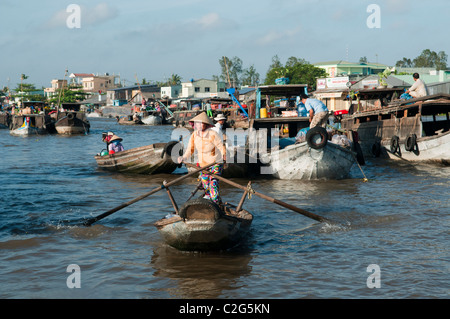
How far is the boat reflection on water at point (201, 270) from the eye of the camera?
Result: 550 cm

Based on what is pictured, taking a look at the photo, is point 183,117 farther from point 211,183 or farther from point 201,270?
point 201,270

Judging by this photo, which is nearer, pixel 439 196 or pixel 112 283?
pixel 112 283

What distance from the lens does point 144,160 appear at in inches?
566

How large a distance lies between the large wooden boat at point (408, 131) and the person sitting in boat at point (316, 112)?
4.29m

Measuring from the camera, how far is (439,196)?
35.2 ft

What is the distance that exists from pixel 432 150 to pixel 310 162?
16.0ft

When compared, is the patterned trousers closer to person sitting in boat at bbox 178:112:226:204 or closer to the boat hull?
person sitting in boat at bbox 178:112:226:204

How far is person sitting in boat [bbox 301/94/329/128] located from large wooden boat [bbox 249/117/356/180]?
47cm

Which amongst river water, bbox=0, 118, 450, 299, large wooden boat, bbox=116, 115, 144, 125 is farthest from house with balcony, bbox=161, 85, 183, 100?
river water, bbox=0, 118, 450, 299

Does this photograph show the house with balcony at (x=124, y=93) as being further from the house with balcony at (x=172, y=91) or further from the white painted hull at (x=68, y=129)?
the white painted hull at (x=68, y=129)
